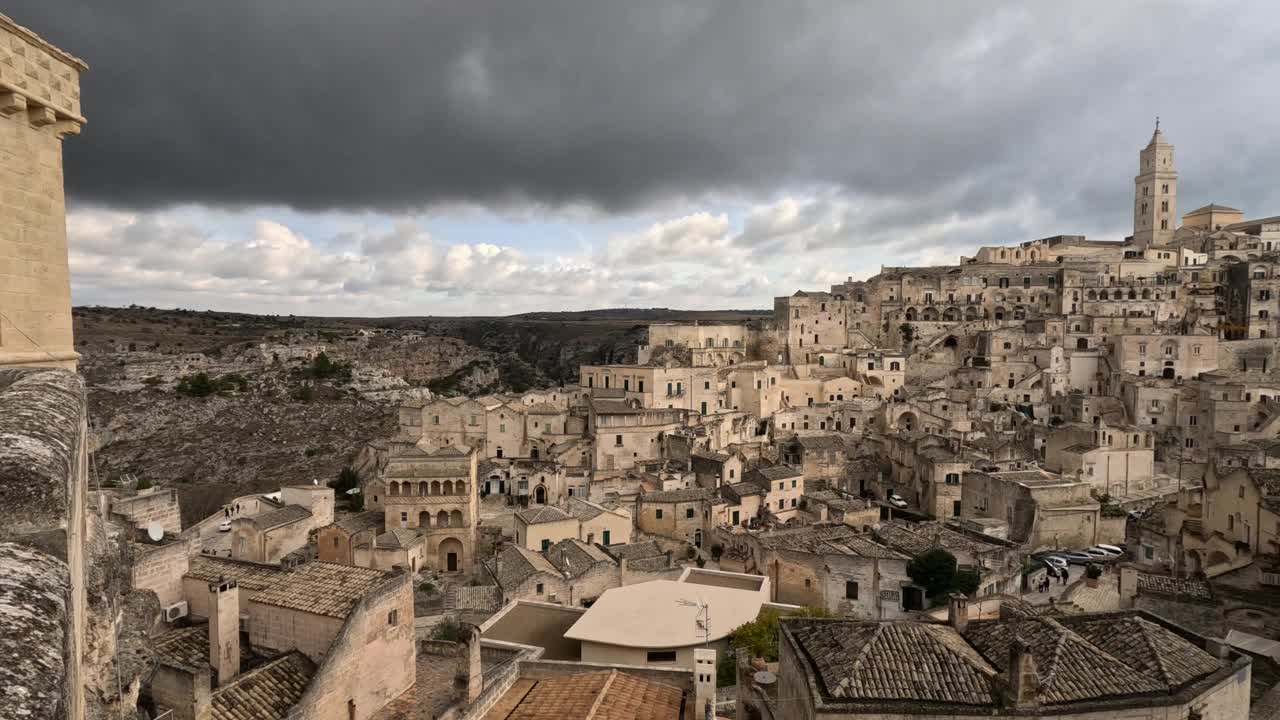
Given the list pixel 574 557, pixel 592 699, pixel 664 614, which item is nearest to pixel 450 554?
pixel 574 557

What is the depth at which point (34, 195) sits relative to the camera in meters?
5.71

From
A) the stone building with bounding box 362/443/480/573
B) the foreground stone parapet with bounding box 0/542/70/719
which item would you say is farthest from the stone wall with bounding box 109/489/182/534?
the foreground stone parapet with bounding box 0/542/70/719

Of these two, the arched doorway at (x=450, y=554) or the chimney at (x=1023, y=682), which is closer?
the chimney at (x=1023, y=682)

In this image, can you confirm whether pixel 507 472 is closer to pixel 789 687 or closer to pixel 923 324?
pixel 789 687

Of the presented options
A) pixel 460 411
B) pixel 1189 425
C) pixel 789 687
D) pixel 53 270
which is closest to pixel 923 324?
pixel 1189 425

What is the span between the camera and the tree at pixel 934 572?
24641 millimetres

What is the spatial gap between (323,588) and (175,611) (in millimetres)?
5492

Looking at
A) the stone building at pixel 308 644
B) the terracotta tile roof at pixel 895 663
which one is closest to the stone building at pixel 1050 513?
the terracotta tile roof at pixel 895 663

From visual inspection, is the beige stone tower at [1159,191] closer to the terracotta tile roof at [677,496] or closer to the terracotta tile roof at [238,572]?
the terracotta tile roof at [677,496]

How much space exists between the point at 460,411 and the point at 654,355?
65.1ft

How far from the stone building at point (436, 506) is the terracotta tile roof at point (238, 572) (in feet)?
40.2

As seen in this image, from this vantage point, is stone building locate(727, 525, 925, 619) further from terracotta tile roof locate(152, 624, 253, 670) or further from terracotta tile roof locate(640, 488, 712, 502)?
terracotta tile roof locate(152, 624, 253, 670)

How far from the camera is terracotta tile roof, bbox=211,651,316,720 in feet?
38.4

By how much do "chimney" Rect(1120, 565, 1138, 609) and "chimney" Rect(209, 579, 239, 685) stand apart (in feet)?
73.1
